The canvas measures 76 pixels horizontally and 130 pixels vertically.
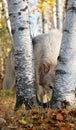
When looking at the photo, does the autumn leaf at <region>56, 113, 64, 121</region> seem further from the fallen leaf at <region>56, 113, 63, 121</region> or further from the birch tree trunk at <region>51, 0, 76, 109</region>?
the birch tree trunk at <region>51, 0, 76, 109</region>

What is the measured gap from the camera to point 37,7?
2302 centimetres

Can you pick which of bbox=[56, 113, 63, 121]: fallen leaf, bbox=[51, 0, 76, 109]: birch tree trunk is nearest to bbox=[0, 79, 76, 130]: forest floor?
bbox=[56, 113, 63, 121]: fallen leaf

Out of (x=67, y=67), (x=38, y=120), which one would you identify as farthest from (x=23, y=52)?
(x=38, y=120)

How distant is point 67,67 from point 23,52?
893mm

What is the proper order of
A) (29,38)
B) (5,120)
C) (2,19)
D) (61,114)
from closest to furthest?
(5,120) → (61,114) → (29,38) → (2,19)

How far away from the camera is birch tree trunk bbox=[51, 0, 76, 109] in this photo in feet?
22.0

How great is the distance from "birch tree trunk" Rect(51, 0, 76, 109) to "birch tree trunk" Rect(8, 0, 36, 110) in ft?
1.74

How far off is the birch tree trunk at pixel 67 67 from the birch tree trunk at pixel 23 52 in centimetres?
53

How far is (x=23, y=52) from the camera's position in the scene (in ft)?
23.4

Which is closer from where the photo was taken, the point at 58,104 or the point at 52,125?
the point at 52,125

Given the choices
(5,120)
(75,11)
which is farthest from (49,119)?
(75,11)

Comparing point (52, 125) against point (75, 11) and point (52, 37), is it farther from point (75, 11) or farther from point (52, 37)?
point (52, 37)

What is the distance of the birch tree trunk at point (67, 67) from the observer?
6.70 meters

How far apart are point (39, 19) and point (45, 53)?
1174cm
